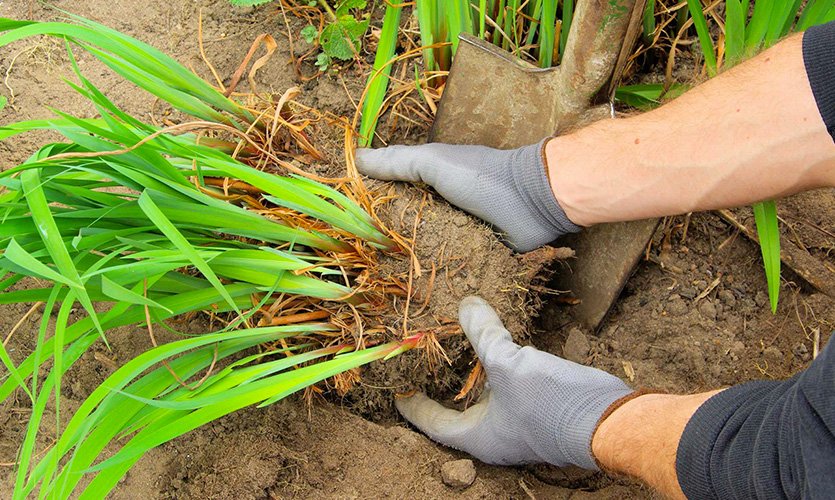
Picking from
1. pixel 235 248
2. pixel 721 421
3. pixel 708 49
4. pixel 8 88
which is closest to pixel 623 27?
pixel 708 49

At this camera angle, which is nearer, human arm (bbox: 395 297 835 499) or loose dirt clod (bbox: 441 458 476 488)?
human arm (bbox: 395 297 835 499)

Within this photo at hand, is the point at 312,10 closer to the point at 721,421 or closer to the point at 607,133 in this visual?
the point at 607,133

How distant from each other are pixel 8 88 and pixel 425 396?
1.29m

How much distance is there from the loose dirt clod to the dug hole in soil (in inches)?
0.7

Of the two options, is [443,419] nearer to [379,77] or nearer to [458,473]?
[458,473]

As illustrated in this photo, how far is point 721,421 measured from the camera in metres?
0.97

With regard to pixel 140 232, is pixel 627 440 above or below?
below

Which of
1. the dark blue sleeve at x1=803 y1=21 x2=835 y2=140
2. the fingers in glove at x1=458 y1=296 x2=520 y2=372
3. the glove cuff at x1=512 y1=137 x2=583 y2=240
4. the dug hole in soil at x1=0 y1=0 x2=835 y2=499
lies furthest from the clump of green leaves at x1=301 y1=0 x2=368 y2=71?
the dark blue sleeve at x1=803 y1=21 x2=835 y2=140

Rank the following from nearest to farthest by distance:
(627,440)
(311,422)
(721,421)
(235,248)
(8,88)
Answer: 1. (721,421)
2. (627,440)
3. (235,248)
4. (311,422)
5. (8,88)

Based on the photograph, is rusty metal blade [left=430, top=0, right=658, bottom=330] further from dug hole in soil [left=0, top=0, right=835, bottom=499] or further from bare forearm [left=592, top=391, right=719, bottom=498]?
bare forearm [left=592, top=391, right=719, bottom=498]

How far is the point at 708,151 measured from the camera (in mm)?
1180

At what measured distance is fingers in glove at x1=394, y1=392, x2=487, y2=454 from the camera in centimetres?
137

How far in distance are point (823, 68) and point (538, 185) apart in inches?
20.4

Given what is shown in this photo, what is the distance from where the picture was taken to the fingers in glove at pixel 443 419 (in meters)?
1.37
